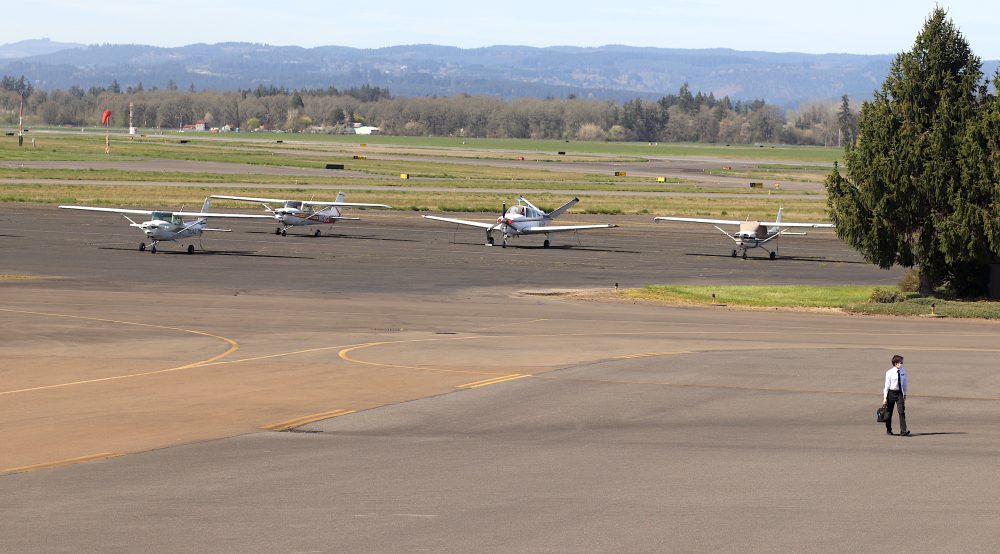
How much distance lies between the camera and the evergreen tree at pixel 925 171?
192 feet

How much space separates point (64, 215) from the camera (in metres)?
96.9

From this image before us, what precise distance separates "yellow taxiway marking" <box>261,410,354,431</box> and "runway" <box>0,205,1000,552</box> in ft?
0.44

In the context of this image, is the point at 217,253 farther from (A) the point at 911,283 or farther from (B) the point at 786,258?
(A) the point at 911,283

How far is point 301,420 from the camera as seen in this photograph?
3047 cm

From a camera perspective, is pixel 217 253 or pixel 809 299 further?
pixel 217 253

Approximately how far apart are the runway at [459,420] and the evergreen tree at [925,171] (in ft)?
20.4

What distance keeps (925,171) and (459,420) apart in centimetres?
3627

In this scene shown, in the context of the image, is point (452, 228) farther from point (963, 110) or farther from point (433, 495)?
point (433, 495)

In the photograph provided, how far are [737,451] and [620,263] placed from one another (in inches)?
1889

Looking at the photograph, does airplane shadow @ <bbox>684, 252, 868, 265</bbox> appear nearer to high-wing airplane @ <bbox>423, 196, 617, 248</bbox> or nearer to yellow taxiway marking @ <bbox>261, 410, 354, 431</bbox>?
high-wing airplane @ <bbox>423, 196, 617, 248</bbox>

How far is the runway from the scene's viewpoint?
2022 centimetres

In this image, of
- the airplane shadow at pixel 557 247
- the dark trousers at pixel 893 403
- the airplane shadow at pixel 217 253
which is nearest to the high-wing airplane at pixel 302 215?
the airplane shadow at pixel 557 247

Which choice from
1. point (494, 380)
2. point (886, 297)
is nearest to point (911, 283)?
point (886, 297)

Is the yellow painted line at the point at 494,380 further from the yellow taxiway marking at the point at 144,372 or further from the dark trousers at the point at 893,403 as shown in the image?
the dark trousers at the point at 893,403
